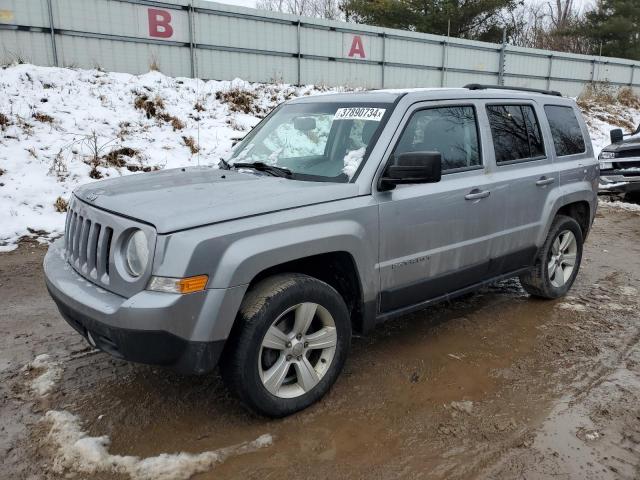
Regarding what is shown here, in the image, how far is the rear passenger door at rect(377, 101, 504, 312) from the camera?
3.43 metres

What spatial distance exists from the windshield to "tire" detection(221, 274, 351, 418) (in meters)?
0.81

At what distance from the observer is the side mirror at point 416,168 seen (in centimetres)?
315

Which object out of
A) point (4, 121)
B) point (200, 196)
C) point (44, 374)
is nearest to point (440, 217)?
point (200, 196)

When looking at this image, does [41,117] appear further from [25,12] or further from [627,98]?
[627,98]

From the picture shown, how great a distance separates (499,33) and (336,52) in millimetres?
17163

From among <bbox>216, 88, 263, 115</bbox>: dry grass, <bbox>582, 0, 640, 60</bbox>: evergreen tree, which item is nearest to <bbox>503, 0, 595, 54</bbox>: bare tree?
<bbox>582, 0, 640, 60</bbox>: evergreen tree

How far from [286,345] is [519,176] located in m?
2.44

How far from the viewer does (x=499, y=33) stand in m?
29.5

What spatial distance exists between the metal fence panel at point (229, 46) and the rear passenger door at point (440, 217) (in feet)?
35.8

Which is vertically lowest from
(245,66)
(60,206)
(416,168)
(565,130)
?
(60,206)

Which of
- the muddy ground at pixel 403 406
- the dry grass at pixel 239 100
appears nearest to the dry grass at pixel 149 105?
the dry grass at pixel 239 100

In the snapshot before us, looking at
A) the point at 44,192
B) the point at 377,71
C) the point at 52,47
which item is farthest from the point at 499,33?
the point at 44,192

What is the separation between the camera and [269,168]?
3.64m

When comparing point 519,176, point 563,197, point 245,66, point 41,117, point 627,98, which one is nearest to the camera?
point 519,176
